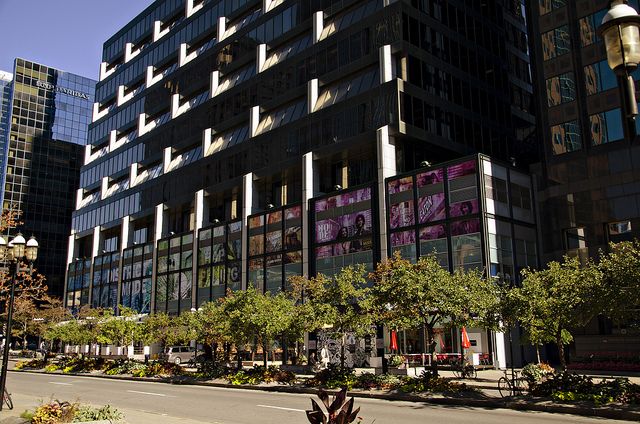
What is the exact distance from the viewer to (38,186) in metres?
130

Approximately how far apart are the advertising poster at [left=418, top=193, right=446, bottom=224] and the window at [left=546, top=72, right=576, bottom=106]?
12160 mm

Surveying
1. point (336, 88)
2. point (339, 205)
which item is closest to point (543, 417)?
point (339, 205)

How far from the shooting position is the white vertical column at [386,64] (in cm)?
5097

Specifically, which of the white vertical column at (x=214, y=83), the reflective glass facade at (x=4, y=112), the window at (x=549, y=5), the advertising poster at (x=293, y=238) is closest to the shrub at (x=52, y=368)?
the advertising poster at (x=293, y=238)

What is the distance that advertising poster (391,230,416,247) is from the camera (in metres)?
46.4

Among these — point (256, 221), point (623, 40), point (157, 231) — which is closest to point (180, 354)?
point (256, 221)

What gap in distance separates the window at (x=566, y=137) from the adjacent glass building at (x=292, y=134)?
7418mm

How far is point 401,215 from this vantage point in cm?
4759

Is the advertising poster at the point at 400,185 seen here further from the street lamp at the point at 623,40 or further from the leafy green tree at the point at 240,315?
the street lamp at the point at 623,40

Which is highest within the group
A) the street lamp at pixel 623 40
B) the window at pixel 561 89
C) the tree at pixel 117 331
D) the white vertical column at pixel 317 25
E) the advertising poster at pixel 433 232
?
the white vertical column at pixel 317 25

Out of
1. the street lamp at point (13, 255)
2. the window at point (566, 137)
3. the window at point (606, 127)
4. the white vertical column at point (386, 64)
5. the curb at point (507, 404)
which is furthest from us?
the white vertical column at point (386, 64)

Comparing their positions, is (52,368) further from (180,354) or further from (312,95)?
(312,95)

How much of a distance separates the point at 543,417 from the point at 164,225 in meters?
67.8

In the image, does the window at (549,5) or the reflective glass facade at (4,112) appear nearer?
the window at (549,5)
